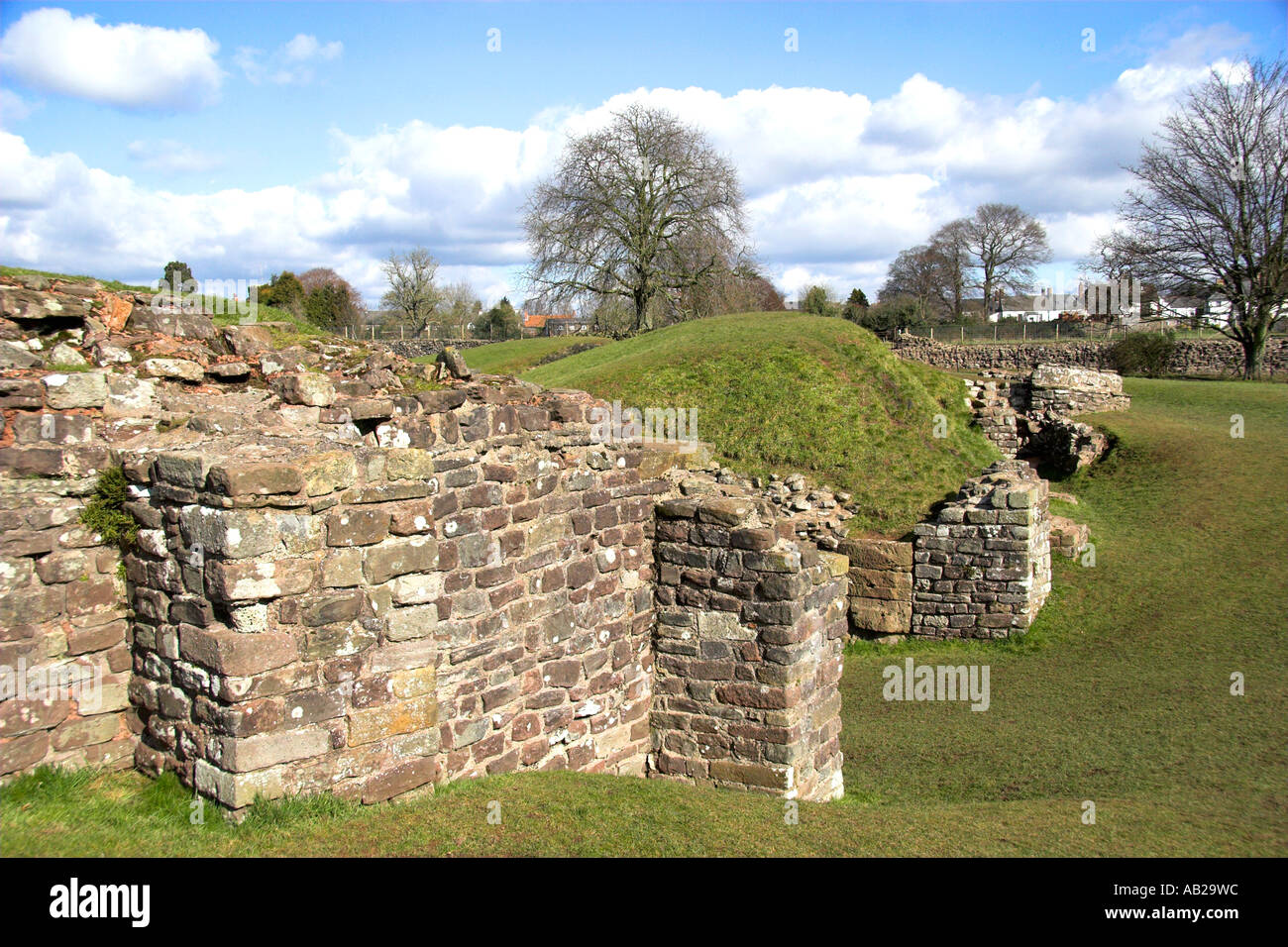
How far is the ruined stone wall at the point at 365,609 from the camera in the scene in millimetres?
4426

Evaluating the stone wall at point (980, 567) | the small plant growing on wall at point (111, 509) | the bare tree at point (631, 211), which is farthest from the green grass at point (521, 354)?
the small plant growing on wall at point (111, 509)

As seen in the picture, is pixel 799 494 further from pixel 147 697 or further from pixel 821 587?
pixel 147 697

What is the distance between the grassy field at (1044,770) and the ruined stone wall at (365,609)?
31 centimetres

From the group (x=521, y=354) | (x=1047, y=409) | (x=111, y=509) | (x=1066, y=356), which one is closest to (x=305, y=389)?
(x=111, y=509)

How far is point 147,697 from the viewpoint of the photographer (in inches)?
196

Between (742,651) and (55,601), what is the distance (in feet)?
15.6

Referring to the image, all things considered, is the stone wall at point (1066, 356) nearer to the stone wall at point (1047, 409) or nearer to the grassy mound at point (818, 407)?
the stone wall at point (1047, 409)

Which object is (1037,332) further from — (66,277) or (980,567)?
(66,277)

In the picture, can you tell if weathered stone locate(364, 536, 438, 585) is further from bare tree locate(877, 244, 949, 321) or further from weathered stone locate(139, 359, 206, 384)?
bare tree locate(877, 244, 949, 321)

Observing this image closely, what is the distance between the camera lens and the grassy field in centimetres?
462

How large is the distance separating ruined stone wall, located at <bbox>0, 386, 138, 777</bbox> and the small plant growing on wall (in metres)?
0.05

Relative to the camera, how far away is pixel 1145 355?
36531 millimetres

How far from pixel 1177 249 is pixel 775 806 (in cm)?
3612
